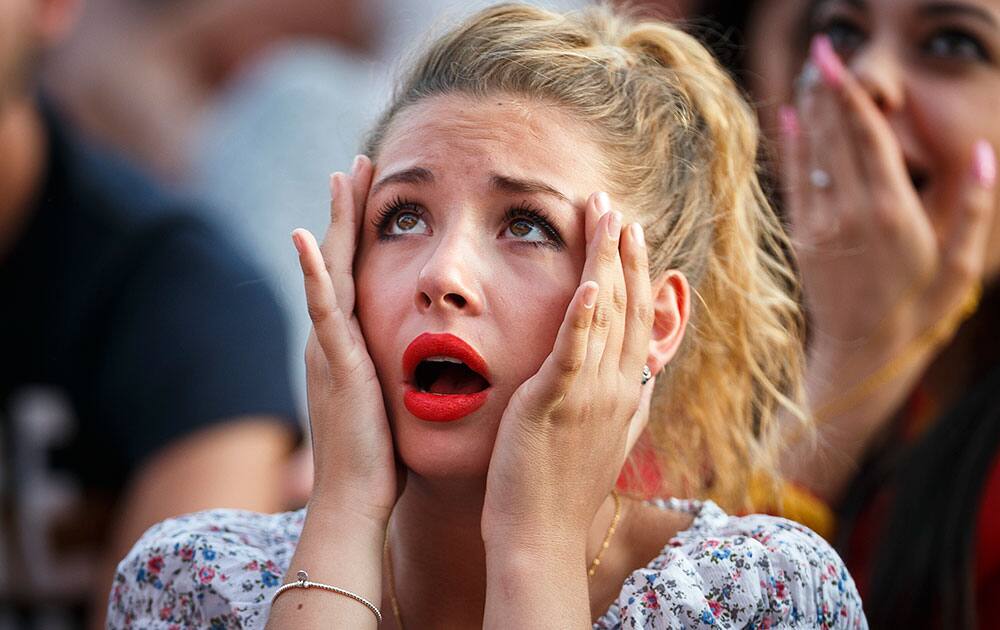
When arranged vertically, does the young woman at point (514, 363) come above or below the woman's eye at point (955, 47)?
below

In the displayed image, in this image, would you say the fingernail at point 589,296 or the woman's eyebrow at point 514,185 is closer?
the fingernail at point 589,296

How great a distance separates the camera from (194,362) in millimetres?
3244

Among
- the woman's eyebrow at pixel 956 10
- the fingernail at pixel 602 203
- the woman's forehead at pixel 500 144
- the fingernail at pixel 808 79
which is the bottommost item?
the fingernail at pixel 602 203

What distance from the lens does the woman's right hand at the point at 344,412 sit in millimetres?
1988

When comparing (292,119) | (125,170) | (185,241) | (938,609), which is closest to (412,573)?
(938,609)

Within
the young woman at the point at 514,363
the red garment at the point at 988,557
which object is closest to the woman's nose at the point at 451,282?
the young woman at the point at 514,363

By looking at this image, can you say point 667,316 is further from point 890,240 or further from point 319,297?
point 890,240

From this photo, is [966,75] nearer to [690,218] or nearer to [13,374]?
[690,218]

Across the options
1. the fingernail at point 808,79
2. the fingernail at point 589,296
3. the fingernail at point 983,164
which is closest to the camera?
the fingernail at point 589,296

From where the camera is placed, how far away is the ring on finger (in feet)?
9.93

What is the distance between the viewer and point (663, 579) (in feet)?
6.59

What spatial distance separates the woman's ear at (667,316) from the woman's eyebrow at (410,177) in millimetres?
397

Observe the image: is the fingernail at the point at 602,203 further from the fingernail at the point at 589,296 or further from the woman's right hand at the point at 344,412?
the woman's right hand at the point at 344,412

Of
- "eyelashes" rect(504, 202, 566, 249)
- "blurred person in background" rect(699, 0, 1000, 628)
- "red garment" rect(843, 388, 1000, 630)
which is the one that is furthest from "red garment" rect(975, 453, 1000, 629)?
"eyelashes" rect(504, 202, 566, 249)
